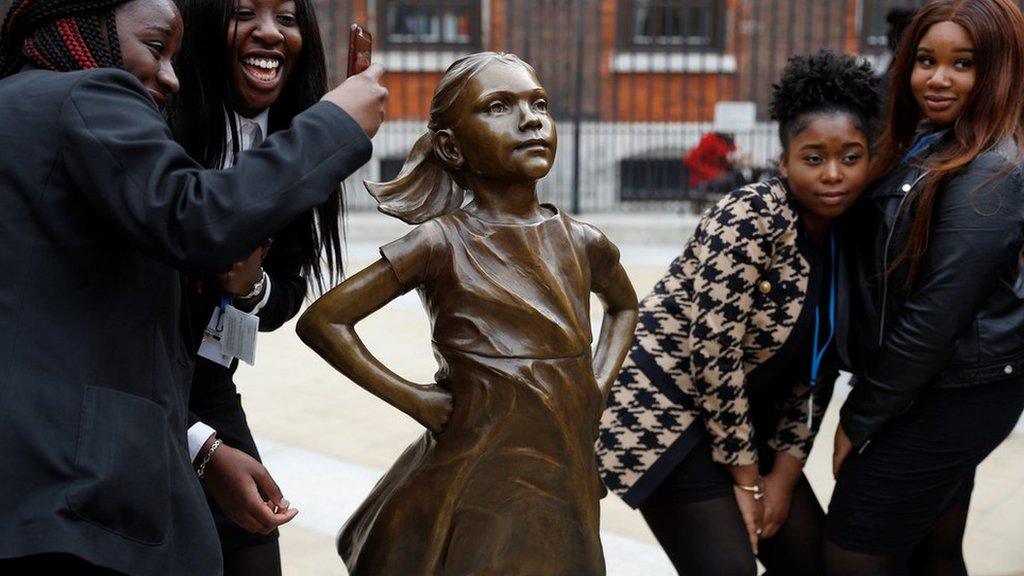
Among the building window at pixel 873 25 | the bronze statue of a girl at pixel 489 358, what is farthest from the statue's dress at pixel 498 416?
the building window at pixel 873 25

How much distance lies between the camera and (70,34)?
161 cm

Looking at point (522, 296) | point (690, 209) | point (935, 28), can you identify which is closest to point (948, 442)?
point (935, 28)

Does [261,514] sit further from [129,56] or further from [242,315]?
[129,56]

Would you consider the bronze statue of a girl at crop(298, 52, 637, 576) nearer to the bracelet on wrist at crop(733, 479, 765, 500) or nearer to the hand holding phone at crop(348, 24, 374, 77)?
the hand holding phone at crop(348, 24, 374, 77)

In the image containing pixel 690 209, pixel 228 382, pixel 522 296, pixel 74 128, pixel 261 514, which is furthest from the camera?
pixel 690 209

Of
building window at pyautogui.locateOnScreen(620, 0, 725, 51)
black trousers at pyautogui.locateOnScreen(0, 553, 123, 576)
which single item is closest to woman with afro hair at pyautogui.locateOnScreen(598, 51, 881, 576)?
black trousers at pyautogui.locateOnScreen(0, 553, 123, 576)

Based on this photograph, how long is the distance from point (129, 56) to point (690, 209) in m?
Result: 10.2

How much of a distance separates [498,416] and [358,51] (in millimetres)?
662

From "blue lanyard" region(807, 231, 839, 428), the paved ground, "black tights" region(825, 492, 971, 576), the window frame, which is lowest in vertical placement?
the paved ground

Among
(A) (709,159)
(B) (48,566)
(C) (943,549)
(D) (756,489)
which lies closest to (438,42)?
(A) (709,159)

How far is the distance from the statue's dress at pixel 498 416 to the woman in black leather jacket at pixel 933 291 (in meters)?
0.89

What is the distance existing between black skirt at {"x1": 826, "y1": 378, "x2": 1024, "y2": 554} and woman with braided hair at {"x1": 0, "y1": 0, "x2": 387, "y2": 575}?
1.53 m

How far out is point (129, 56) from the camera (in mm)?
1650

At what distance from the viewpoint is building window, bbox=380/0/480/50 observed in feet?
40.8
